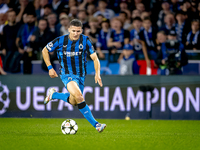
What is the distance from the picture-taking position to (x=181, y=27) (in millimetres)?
9648

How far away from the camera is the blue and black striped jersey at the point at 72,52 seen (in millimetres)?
6000

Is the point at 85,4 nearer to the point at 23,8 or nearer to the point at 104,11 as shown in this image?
A: the point at 104,11

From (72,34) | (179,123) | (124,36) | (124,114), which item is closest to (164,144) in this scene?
(72,34)

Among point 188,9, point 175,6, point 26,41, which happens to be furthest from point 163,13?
point 26,41

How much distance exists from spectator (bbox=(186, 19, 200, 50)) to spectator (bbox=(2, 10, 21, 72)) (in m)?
4.30

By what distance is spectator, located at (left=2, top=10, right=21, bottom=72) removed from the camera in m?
9.15

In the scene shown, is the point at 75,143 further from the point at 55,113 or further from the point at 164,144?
the point at 55,113

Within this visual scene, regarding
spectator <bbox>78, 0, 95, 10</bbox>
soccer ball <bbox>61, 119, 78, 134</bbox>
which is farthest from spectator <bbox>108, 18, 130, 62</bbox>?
soccer ball <bbox>61, 119, 78, 134</bbox>

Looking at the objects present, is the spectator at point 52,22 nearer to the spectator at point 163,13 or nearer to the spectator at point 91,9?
the spectator at point 91,9

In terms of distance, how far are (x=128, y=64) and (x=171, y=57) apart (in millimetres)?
1010

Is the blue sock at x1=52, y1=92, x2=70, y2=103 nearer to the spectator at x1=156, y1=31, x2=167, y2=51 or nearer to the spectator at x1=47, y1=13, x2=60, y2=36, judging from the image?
the spectator at x1=156, y1=31, x2=167, y2=51

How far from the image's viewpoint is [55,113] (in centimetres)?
844

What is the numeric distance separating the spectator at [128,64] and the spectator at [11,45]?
255 cm

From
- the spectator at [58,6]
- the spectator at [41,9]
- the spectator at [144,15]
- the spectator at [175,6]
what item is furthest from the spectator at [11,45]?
the spectator at [175,6]
